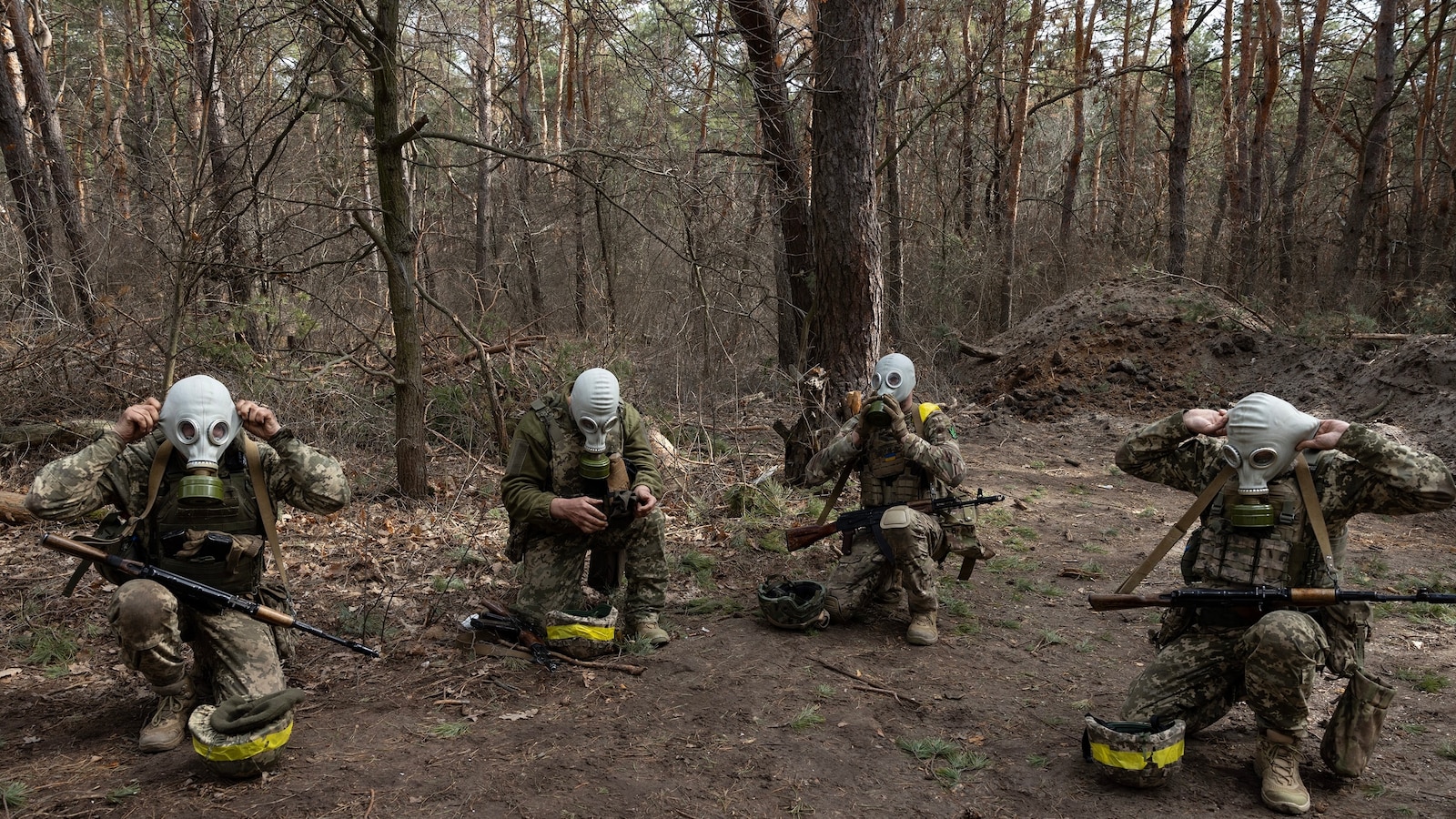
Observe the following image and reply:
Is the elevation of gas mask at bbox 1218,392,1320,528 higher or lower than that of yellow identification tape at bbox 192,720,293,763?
higher

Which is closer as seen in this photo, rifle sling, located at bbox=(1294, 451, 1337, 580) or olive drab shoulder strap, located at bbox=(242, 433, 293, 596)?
rifle sling, located at bbox=(1294, 451, 1337, 580)

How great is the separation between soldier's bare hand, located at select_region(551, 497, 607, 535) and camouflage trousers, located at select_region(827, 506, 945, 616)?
1.44 m

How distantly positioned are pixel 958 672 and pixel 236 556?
11.1 feet

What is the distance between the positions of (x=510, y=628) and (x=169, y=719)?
1.47 m

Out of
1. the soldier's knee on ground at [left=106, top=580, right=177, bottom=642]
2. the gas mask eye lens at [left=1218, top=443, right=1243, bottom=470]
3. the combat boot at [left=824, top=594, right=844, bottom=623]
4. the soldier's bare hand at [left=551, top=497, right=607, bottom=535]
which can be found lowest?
the combat boot at [left=824, top=594, right=844, bottom=623]

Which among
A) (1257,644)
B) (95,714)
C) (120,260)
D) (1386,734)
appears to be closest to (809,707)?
(1257,644)

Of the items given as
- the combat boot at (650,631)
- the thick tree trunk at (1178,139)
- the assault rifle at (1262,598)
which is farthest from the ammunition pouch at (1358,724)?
the thick tree trunk at (1178,139)

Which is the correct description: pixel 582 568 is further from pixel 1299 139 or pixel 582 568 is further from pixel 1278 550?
pixel 1299 139

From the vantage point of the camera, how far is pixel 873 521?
496cm

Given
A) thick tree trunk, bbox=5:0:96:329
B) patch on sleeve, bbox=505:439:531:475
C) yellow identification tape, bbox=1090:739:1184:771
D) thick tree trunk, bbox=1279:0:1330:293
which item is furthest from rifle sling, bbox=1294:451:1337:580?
thick tree trunk, bbox=1279:0:1330:293

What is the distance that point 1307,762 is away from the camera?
3.36 m

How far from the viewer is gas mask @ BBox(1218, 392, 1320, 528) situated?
131 inches

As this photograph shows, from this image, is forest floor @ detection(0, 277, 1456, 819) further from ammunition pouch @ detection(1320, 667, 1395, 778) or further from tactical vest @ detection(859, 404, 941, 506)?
tactical vest @ detection(859, 404, 941, 506)

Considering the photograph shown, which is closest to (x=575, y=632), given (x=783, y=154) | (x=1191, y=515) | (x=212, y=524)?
(x=212, y=524)
